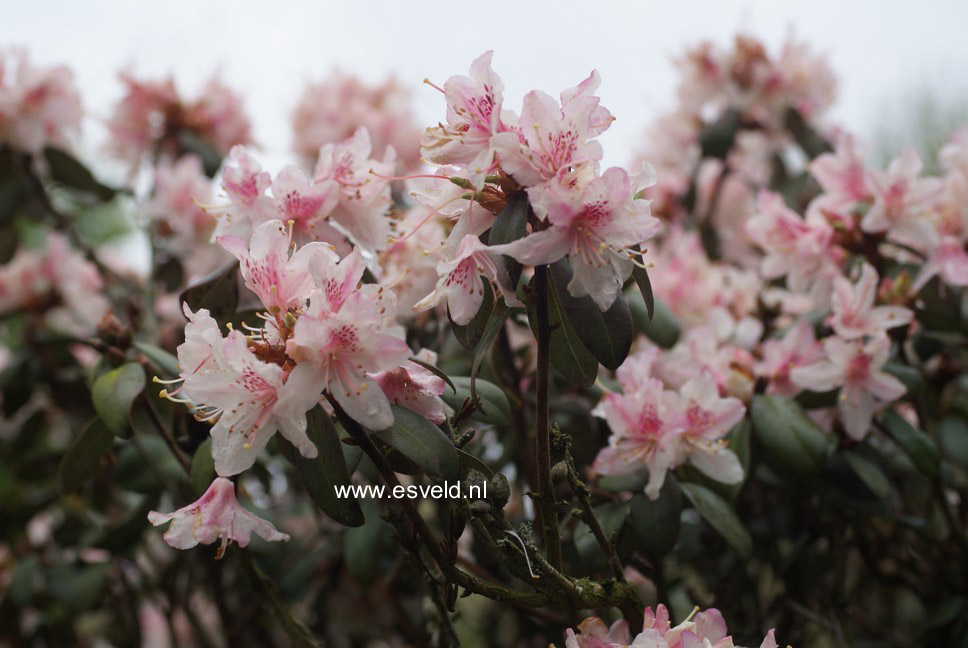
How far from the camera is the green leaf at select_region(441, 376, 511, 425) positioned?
90 cm

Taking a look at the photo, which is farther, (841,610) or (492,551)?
(841,610)

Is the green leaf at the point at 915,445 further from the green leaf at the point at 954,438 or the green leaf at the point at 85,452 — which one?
the green leaf at the point at 85,452

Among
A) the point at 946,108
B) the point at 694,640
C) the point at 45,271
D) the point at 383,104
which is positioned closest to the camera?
the point at 694,640

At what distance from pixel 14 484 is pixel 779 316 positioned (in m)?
1.87

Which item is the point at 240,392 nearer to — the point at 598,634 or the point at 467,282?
the point at 467,282

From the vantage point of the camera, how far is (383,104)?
2373mm

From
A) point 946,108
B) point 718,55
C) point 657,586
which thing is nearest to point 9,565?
point 657,586

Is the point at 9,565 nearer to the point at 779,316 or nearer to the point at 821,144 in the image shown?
the point at 779,316

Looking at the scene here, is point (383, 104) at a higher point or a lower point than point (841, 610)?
higher

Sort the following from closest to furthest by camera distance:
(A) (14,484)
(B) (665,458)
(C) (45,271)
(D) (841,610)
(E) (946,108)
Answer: (B) (665,458), (D) (841,610), (C) (45,271), (A) (14,484), (E) (946,108)

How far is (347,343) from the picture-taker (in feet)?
2.37

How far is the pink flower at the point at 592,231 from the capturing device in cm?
72

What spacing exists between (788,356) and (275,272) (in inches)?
29.2

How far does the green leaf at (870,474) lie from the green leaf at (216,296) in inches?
33.2
